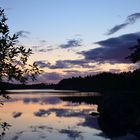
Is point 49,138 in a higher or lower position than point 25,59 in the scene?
lower

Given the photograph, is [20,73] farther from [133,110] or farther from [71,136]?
[133,110]

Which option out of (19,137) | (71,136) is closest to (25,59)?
(19,137)

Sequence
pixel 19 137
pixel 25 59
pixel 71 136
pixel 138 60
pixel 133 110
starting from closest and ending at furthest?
pixel 25 59, pixel 19 137, pixel 71 136, pixel 133 110, pixel 138 60

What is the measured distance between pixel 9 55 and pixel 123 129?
113 ft

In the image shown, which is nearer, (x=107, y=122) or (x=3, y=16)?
(x=3, y=16)

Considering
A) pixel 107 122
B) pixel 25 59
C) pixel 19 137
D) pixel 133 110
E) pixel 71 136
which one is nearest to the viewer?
pixel 25 59

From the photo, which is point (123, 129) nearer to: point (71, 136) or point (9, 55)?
point (71, 136)

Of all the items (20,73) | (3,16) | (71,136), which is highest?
(3,16)

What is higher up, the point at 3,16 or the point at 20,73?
the point at 3,16

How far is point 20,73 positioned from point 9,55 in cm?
67

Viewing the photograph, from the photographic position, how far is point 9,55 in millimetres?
11211

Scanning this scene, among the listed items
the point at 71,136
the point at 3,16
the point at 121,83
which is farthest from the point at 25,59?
the point at 121,83

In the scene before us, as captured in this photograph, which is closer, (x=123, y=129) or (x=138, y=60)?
(x=123, y=129)

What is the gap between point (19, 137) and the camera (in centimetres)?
3641
